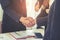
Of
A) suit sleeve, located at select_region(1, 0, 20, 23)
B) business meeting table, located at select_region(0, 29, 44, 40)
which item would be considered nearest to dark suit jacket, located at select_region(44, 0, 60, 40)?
business meeting table, located at select_region(0, 29, 44, 40)

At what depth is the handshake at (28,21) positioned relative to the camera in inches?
54.7

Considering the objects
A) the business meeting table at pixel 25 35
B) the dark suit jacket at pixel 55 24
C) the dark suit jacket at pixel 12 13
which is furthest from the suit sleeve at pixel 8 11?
the dark suit jacket at pixel 55 24

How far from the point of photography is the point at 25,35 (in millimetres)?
1306

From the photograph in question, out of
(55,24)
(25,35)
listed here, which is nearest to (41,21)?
(25,35)

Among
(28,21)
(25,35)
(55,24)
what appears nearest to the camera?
(55,24)

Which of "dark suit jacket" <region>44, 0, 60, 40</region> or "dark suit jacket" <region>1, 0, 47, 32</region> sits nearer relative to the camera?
"dark suit jacket" <region>44, 0, 60, 40</region>

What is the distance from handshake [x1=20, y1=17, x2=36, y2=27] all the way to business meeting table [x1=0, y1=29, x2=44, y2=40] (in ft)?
0.20

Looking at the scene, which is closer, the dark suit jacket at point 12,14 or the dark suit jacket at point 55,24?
the dark suit jacket at point 55,24

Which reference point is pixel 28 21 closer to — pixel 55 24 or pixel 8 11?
pixel 8 11

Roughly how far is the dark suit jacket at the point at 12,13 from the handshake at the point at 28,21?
1.1 inches

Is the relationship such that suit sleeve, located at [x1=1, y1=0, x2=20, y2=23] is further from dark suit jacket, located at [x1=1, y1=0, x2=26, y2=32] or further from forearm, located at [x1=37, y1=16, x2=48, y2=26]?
forearm, located at [x1=37, y1=16, x2=48, y2=26]

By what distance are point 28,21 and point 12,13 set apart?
0.54ft

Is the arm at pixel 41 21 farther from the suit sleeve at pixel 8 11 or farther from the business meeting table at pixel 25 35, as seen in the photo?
the suit sleeve at pixel 8 11

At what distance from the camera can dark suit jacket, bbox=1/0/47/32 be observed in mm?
1332
